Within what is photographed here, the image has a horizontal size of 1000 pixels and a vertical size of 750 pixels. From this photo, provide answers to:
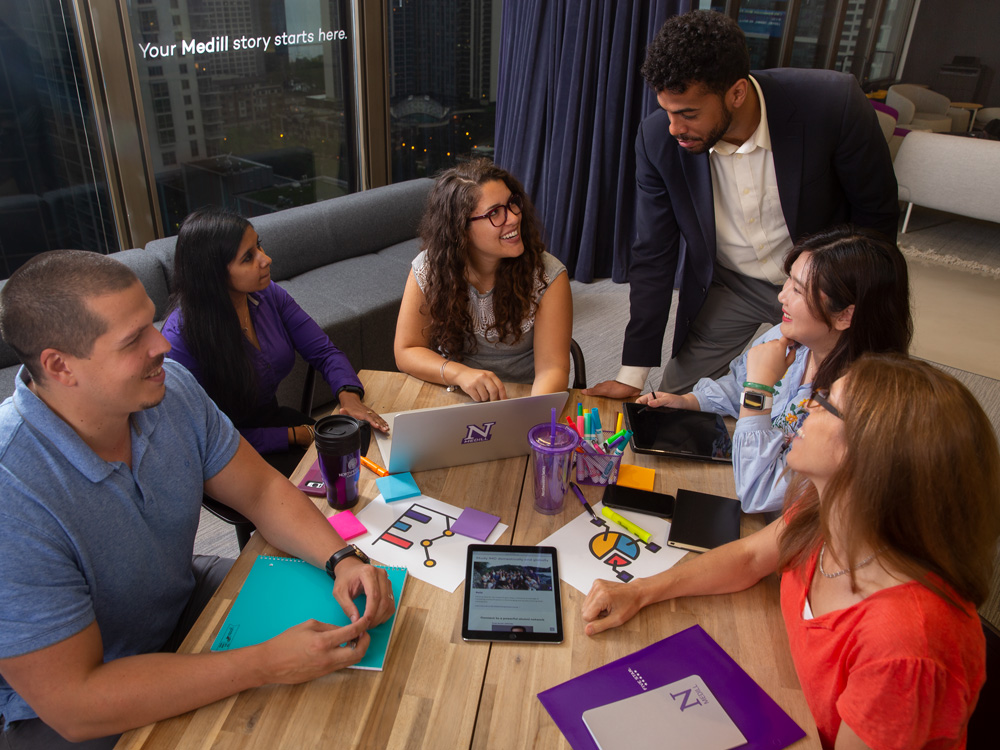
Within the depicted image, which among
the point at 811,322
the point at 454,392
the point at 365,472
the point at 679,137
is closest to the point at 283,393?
the point at 454,392

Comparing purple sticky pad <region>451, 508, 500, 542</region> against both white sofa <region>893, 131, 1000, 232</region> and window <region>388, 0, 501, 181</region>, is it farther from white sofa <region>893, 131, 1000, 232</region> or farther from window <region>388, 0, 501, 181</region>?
white sofa <region>893, 131, 1000, 232</region>

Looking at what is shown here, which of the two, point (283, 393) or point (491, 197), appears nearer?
point (491, 197)

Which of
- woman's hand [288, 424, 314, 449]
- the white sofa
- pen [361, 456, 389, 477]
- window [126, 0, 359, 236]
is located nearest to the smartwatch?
pen [361, 456, 389, 477]

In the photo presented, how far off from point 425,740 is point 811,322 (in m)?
1.27

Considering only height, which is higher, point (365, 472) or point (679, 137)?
point (679, 137)

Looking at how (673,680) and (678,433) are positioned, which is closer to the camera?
(673,680)

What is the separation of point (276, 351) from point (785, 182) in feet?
5.55

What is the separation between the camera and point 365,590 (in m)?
1.22

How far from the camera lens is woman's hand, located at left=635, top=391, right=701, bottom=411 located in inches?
74.4

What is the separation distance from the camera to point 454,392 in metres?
1.98

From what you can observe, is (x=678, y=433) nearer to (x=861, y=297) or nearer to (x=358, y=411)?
(x=861, y=297)

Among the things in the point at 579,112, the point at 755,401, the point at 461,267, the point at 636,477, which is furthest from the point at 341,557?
the point at 579,112

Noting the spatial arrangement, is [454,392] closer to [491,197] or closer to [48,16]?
[491,197]

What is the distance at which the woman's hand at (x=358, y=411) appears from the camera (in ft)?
5.83
